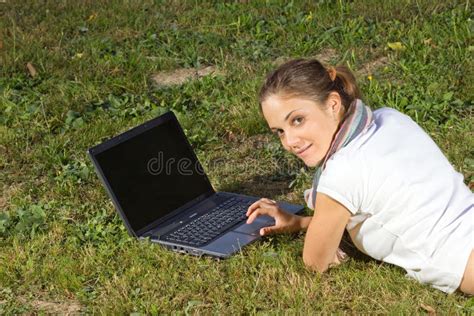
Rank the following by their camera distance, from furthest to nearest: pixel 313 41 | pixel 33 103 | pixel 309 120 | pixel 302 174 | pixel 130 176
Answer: pixel 313 41 → pixel 33 103 → pixel 302 174 → pixel 130 176 → pixel 309 120

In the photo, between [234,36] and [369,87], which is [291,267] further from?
[234,36]

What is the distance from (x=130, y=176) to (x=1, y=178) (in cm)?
134

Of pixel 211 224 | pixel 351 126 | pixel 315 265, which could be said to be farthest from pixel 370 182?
pixel 211 224

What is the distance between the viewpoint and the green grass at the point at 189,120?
459 centimetres

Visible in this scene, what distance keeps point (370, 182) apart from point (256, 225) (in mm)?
1015

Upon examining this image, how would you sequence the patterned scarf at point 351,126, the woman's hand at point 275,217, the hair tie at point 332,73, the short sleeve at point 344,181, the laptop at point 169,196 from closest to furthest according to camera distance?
the short sleeve at point 344,181 < the patterned scarf at point 351,126 < the hair tie at point 332,73 < the woman's hand at point 275,217 < the laptop at point 169,196

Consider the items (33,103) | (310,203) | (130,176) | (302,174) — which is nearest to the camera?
(310,203)

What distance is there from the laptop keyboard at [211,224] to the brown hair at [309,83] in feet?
2.89

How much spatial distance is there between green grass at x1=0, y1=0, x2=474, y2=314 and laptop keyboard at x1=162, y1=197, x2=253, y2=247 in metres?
0.16

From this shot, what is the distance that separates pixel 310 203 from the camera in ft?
15.7

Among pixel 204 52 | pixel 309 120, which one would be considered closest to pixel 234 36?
pixel 204 52

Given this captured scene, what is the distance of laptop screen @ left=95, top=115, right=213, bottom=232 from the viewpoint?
509cm

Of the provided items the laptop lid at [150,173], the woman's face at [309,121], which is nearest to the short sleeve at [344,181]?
the woman's face at [309,121]

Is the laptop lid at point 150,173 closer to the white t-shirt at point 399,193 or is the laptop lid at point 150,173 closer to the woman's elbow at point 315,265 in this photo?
the woman's elbow at point 315,265
